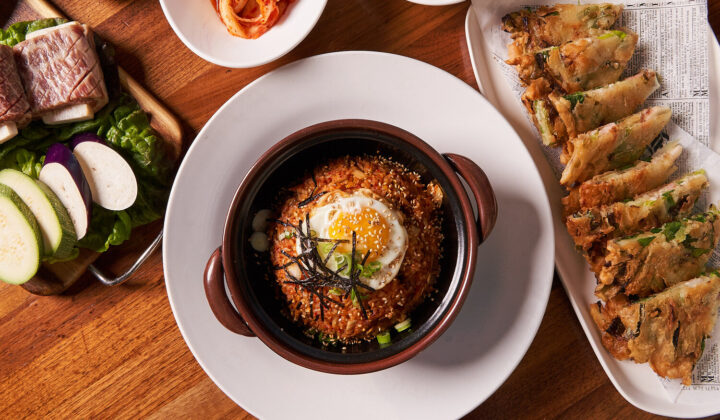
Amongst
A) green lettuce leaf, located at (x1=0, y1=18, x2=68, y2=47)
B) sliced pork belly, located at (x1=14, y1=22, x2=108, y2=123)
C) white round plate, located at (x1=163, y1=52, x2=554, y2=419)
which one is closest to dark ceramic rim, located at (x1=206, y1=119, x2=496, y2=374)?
white round plate, located at (x1=163, y1=52, x2=554, y2=419)

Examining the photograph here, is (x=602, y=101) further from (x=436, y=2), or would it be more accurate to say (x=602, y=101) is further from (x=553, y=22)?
(x=436, y=2)

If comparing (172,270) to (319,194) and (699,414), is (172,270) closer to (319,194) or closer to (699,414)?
(319,194)

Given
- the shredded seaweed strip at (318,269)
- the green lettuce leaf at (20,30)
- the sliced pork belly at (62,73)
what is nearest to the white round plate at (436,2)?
the shredded seaweed strip at (318,269)

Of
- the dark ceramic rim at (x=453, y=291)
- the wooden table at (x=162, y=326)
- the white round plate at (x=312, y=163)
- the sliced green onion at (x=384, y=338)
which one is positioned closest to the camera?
the dark ceramic rim at (x=453, y=291)

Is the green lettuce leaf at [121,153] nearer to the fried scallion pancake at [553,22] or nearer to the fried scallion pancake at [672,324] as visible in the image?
the fried scallion pancake at [553,22]

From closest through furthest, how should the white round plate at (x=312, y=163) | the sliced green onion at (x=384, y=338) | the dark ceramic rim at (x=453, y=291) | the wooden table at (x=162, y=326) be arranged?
the dark ceramic rim at (x=453, y=291), the sliced green onion at (x=384, y=338), the white round plate at (x=312, y=163), the wooden table at (x=162, y=326)

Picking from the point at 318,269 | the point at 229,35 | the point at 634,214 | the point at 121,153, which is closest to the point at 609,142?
the point at 634,214

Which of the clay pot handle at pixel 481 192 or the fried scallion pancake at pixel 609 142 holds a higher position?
the clay pot handle at pixel 481 192
